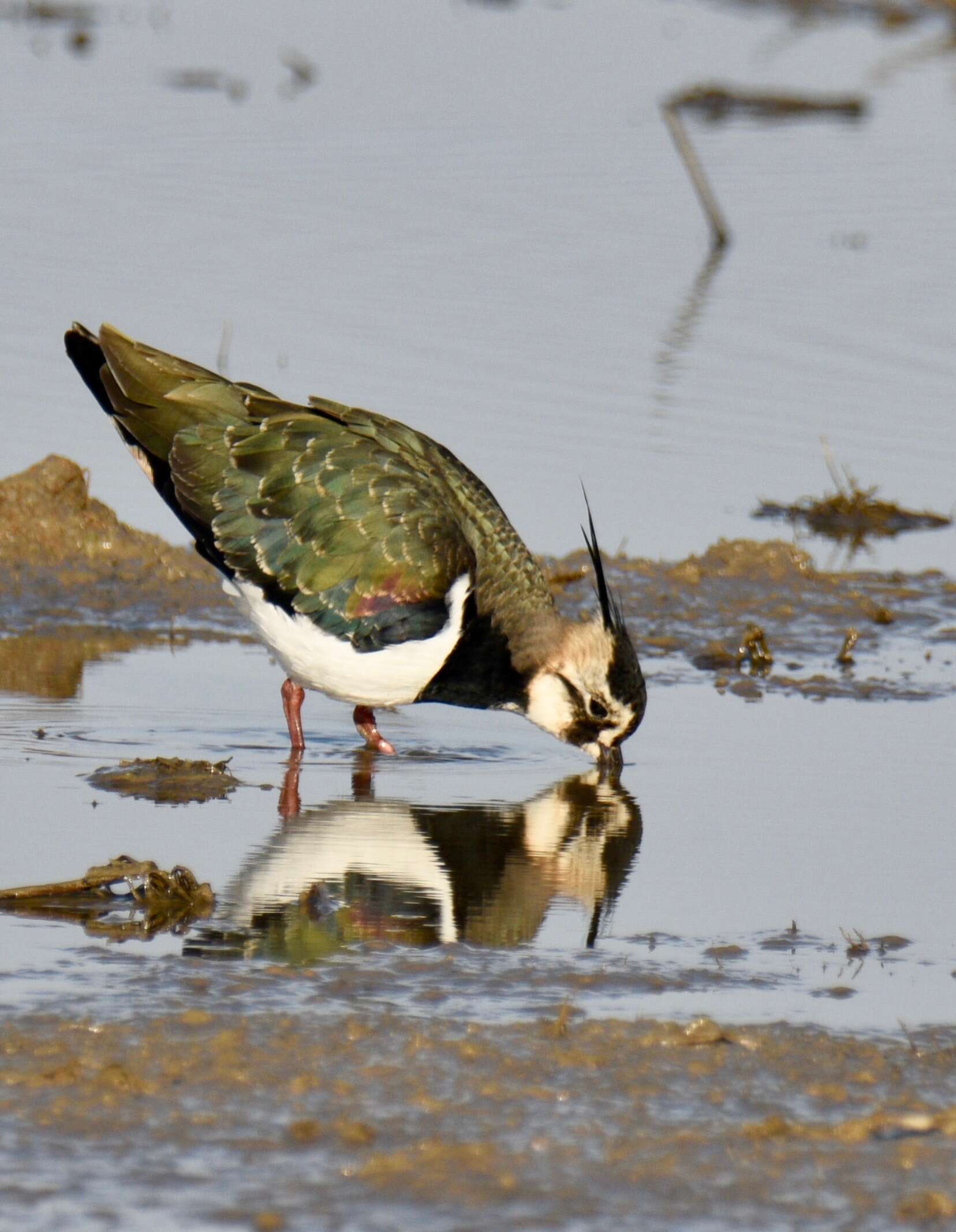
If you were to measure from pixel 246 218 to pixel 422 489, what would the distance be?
9.11 meters

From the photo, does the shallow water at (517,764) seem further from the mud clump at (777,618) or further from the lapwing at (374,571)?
the lapwing at (374,571)

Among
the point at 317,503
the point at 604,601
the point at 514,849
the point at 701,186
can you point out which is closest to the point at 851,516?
the point at 604,601

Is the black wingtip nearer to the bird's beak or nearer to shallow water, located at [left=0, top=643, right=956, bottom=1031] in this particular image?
shallow water, located at [left=0, top=643, right=956, bottom=1031]

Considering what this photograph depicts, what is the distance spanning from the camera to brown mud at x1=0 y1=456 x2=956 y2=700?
29.6ft

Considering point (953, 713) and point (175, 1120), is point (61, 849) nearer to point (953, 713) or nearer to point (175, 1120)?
point (175, 1120)

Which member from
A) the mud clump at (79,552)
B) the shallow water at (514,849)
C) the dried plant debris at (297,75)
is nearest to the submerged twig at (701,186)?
the dried plant debris at (297,75)

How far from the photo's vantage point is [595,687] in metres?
7.72

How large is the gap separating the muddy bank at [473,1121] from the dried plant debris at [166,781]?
Answer: 1.90 m

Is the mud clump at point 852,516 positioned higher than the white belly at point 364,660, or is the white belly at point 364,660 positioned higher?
the mud clump at point 852,516

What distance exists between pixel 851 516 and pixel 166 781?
4956 mm

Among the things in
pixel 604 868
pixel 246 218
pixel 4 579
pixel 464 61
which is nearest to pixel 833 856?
pixel 604 868

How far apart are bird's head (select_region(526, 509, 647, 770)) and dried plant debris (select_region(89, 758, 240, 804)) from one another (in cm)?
125

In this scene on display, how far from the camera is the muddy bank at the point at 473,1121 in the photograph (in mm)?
4332

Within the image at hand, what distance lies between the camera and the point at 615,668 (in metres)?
7.76
